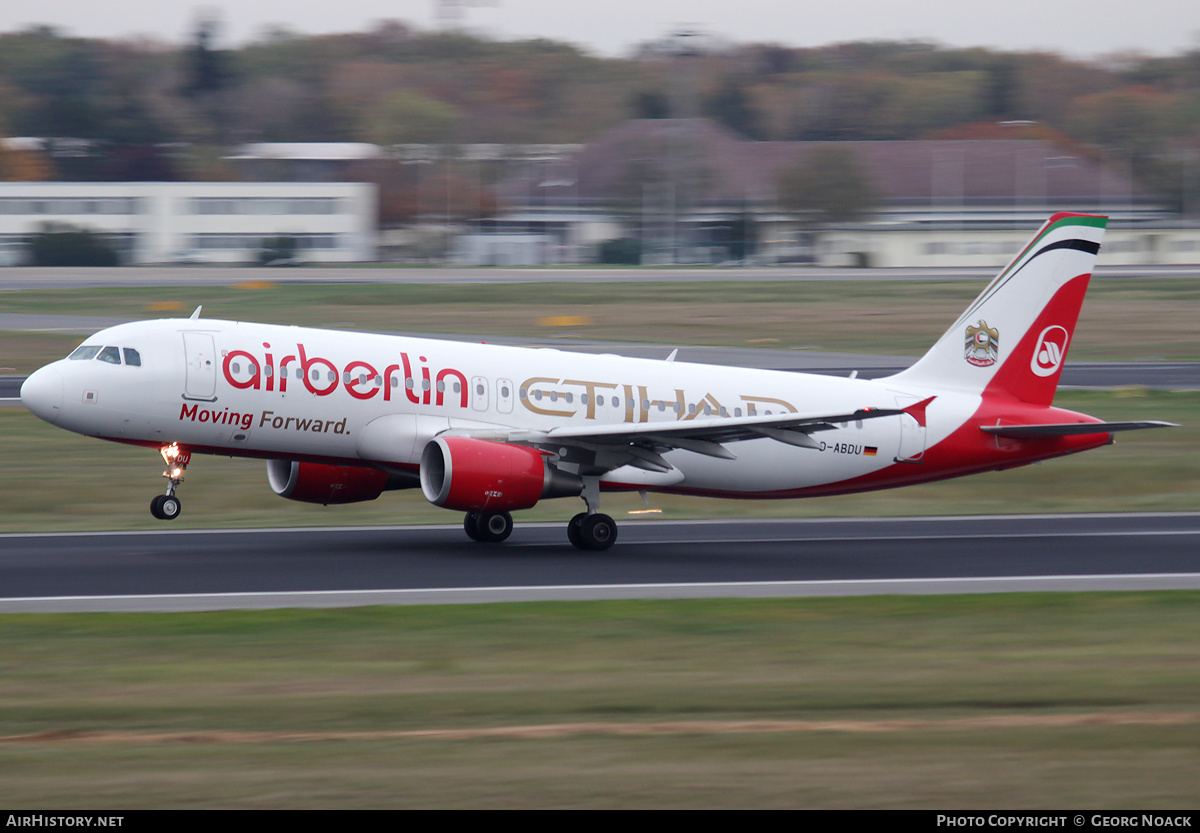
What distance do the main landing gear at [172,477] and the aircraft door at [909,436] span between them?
13.5 metres

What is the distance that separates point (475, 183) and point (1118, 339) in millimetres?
87003

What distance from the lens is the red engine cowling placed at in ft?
85.7

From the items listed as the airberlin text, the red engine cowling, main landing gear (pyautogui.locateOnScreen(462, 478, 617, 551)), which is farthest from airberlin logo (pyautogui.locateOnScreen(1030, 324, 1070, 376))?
the airberlin text

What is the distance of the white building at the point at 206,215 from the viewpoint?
119 meters

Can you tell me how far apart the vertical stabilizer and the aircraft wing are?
4122mm

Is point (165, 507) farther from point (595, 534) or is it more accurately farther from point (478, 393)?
point (595, 534)

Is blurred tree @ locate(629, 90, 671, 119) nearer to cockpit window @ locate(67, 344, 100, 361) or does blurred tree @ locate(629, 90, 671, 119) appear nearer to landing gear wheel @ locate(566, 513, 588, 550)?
landing gear wheel @ locate(566, 513, 588, 550)

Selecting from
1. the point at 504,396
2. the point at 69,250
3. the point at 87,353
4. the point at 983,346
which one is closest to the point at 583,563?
the point at 504,396

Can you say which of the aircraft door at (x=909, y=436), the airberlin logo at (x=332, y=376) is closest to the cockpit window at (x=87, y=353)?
the airberlin logo at (x=332, y=376)

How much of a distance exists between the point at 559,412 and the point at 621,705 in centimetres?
1210

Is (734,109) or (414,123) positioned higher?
(734,109)

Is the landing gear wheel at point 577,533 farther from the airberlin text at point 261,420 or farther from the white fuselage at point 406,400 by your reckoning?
the airberlin text at point 261,420

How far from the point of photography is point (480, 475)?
2353 cm
